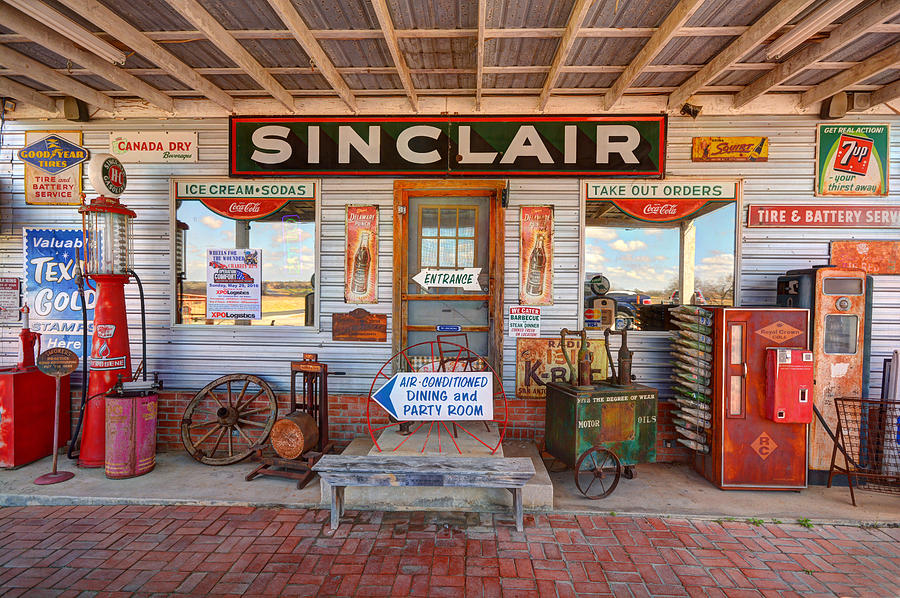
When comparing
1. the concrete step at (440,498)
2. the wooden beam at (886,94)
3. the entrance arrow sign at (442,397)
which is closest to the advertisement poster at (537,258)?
the entrance arrow sign at (442,397)

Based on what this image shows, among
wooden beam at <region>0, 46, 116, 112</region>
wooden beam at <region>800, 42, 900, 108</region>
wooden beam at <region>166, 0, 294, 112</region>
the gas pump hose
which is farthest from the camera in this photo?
the gas pump hose

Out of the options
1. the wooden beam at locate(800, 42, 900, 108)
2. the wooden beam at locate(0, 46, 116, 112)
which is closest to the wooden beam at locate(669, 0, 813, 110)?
the wooden beam at locate(800, 42, 900, 108)

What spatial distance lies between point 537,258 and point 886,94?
3906 mm

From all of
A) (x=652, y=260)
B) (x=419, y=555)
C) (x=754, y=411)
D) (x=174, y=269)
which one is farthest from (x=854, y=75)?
(x=174, y=269)

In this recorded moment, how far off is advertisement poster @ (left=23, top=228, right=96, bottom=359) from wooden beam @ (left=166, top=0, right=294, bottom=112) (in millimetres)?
2989

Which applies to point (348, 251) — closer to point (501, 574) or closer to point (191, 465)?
point (191, 465)

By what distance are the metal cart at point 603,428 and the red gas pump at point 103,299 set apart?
179 inches

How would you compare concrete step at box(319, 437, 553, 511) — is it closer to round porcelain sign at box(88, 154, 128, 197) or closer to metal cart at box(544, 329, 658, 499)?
metal cart at box(544, 329, 658, 499)

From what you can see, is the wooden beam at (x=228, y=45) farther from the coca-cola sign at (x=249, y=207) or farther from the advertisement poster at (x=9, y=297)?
the advertisement poster at (x=9, y=297)

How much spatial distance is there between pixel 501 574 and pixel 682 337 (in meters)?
3.17

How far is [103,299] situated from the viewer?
450 centimetres

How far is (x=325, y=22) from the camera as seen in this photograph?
3693mm

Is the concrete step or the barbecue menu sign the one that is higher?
the barbecue menu sign

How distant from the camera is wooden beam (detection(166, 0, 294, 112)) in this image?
3344mm
